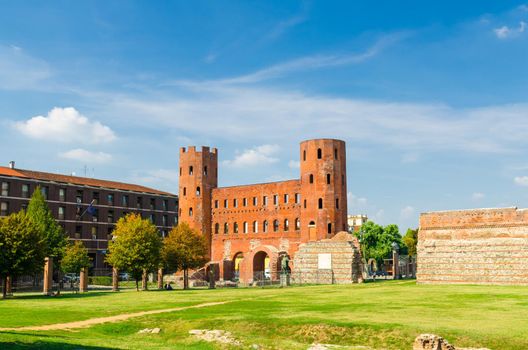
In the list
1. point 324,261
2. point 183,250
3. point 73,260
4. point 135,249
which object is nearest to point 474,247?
point 324,261

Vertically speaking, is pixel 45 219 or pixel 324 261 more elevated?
pixel 45 219

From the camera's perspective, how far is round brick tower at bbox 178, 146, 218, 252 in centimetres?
7462

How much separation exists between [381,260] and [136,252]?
5017cm

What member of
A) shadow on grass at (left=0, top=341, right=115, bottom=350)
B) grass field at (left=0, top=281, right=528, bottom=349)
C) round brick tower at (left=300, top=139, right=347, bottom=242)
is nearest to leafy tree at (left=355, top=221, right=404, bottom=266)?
round brick tower at (left=300, top=139, right=347, bottom=242)

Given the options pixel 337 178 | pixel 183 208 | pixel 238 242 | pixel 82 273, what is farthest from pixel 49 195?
pixel 337 178

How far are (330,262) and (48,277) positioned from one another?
25567mm

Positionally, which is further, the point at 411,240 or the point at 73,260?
the point at 411,240

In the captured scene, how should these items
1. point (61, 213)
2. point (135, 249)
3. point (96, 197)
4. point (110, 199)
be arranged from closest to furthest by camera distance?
point (135, 249)
point (61, 213)
point (96, 197)
point (110, 199)

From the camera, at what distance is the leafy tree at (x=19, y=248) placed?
3991cm

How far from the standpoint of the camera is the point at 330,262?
57094 mm

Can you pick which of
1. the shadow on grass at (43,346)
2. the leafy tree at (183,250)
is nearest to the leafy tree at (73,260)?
the leafy tree at (183,250)

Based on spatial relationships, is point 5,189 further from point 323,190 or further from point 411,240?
point 411,240

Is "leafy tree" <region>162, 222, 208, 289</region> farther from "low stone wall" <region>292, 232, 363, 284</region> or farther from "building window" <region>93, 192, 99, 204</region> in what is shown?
"building window" <region>93, 192, 99, 204</region>

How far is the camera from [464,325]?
21828mm
